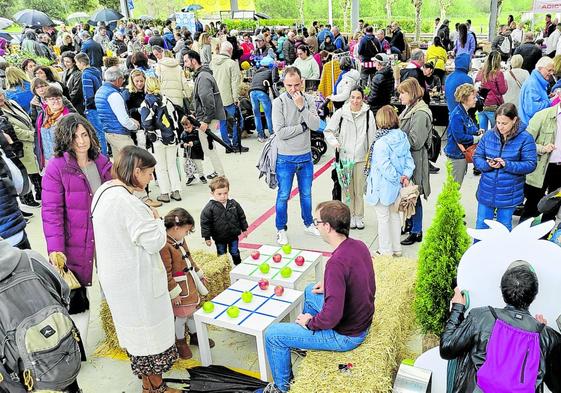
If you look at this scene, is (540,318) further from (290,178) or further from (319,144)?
(319,144)

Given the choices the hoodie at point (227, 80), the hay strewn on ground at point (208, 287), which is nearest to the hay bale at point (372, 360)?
the hay strewn on ground at point (208, 287)

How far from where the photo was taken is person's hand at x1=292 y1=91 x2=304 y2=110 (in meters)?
5.76

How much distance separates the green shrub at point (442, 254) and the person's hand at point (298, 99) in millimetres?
2570

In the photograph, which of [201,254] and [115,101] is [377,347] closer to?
[201,254]

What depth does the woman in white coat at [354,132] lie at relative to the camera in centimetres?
594

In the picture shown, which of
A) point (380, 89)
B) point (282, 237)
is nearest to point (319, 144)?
point (380, 89)

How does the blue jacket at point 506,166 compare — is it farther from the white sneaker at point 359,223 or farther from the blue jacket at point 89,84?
the blue jacket at point 89,84

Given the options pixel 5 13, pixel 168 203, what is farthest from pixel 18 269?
pixel 5 13

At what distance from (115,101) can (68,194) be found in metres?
3.31

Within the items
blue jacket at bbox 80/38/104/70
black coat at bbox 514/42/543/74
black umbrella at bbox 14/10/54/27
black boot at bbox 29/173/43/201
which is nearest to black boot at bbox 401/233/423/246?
black boot at bbox 29/173/43/201

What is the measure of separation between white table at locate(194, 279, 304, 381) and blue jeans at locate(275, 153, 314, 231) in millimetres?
1783

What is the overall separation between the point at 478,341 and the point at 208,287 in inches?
104

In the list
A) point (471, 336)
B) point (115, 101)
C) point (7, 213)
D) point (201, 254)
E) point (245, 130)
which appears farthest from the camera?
point (245, 130)

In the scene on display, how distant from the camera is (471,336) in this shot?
2.71 m
